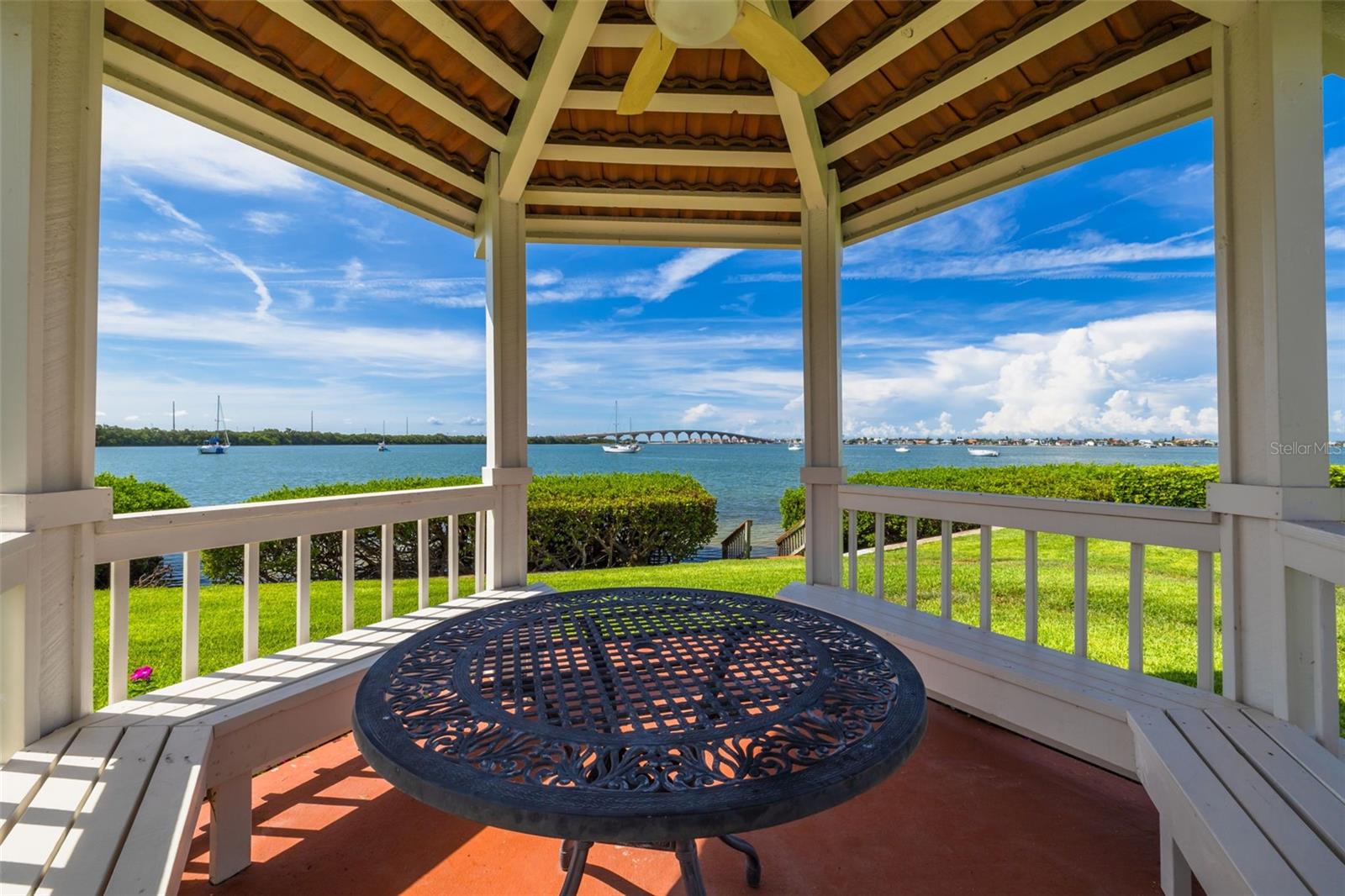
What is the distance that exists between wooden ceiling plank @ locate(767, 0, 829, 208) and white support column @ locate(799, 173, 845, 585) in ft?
0.33

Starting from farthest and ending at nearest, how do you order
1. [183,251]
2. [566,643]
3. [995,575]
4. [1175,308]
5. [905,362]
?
1. [905,362]
2. [183,251]
3. [1175,308]
4. [995,575]
5. [566,643]

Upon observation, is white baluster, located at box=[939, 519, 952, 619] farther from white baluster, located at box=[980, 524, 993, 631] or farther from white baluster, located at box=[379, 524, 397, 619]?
white baluster, located at box=[379, 524, 397, 619]

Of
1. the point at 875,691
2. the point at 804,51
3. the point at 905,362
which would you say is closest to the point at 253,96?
the point at 804,51

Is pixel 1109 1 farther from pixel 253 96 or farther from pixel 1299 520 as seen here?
pixel 253 96

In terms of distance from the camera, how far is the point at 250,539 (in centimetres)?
214

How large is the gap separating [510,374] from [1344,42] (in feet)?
11.7

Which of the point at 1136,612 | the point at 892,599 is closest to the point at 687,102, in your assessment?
the point at 1136,612

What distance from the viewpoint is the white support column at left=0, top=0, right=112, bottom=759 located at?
1.53 meters

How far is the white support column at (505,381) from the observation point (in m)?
3.15

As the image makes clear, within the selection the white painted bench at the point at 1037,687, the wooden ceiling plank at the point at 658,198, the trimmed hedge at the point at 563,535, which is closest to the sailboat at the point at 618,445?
the trimmed hedge at the point at 563,535

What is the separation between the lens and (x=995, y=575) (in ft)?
19.3

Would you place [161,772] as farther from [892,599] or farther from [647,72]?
[892,599]

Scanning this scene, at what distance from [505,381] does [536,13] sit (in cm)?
171

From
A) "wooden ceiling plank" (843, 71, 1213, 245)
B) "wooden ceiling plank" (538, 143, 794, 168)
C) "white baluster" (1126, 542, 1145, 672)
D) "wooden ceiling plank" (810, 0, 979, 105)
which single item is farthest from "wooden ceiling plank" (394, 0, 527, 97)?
"white baluster" (1126, 542, 1145, 672)
